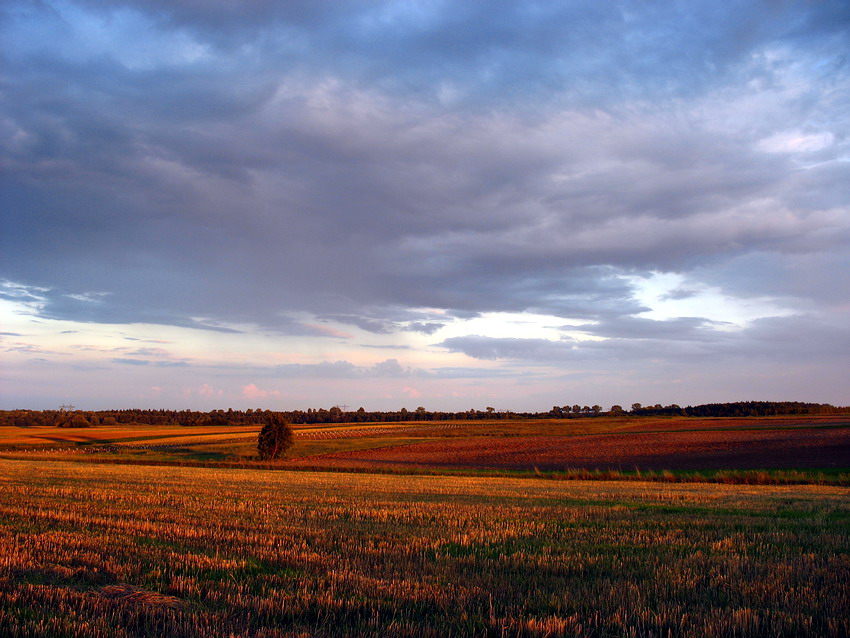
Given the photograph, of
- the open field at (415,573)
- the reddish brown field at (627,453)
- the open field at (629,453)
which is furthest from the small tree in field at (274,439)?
the open field at (415,573)

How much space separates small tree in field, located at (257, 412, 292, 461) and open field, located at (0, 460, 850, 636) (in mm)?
55577

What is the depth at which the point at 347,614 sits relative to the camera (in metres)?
5.27

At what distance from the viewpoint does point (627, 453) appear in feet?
209

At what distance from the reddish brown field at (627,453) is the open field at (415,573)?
40.2m

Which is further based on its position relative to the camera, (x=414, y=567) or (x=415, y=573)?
(x=414, y=567)

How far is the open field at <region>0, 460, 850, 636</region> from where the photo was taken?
16.5 ft

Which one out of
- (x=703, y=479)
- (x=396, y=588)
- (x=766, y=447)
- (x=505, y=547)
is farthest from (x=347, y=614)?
(x=766, y=447)

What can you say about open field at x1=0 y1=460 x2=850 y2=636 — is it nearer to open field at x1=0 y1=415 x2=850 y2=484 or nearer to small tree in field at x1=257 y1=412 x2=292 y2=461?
open field at x1=0 y1=415 x2=850 y2=484

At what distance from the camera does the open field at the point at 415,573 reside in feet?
A: 16.5

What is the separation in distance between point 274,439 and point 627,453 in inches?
1603

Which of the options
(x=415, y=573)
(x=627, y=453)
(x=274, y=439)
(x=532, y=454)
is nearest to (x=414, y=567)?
(x=415, y=573)

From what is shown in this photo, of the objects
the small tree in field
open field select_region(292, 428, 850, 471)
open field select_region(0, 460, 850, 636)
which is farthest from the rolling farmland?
the small tree in field

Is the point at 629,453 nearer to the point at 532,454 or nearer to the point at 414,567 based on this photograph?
the point at 532,454

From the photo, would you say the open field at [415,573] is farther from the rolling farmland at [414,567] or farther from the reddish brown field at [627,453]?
the reddish brown field at [627,453]
